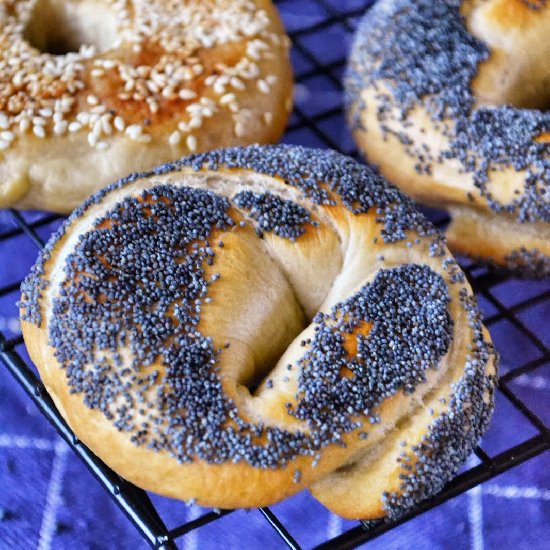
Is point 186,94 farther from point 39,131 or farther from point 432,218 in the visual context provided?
point 432,218

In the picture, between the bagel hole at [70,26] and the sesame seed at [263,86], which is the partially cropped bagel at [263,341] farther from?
the bagel hole at [70,26]

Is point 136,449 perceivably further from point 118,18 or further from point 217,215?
point 118,18

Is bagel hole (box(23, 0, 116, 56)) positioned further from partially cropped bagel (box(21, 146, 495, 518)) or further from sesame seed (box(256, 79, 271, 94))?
partially cropped bagel (box(21, 146, 495, 518))

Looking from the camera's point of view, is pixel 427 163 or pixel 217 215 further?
pixel 427 163

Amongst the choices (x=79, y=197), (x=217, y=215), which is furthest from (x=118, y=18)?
(x=217, y=215)

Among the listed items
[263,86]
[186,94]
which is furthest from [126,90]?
[263,86]

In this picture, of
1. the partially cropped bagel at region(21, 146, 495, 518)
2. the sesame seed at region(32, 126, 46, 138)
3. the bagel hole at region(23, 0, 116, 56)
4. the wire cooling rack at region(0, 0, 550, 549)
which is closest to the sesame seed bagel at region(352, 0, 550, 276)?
the wire cooling rack at region(0, 0, 550, 549)
